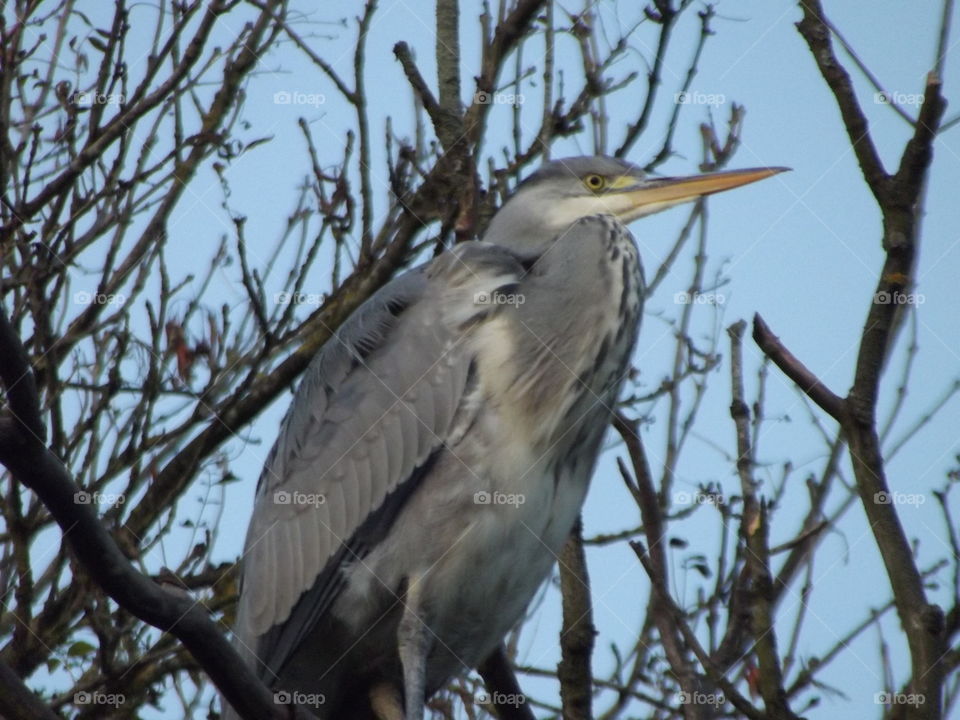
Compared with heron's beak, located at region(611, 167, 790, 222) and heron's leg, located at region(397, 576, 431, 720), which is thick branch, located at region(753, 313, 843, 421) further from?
heron's beak, located at region(611, 167, 790, 222)

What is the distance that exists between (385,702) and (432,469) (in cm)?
66

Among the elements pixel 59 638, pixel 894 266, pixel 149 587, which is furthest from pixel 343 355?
pixel 894 266

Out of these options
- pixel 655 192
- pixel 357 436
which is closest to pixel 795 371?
pixel 357 436

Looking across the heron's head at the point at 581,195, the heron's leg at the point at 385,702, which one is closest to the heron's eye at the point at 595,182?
the heron's head at the point at 581,195

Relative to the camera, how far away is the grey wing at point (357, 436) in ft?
11.0

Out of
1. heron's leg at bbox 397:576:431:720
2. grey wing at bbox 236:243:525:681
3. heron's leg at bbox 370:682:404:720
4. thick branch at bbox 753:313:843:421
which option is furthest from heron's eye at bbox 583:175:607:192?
thick branch at bbox 753:313:843:421

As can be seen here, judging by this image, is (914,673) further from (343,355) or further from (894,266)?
(343,355)

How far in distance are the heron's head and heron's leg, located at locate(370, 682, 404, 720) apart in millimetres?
1378

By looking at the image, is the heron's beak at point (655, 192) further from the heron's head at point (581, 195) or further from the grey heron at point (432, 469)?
the grey heron at point (432, 469)

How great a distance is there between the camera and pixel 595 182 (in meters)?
3.96

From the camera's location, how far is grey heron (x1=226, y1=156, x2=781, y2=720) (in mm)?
3281

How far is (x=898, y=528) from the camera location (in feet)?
6.30

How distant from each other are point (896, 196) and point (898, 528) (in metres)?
0.55

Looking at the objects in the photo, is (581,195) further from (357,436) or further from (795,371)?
(795,371)
